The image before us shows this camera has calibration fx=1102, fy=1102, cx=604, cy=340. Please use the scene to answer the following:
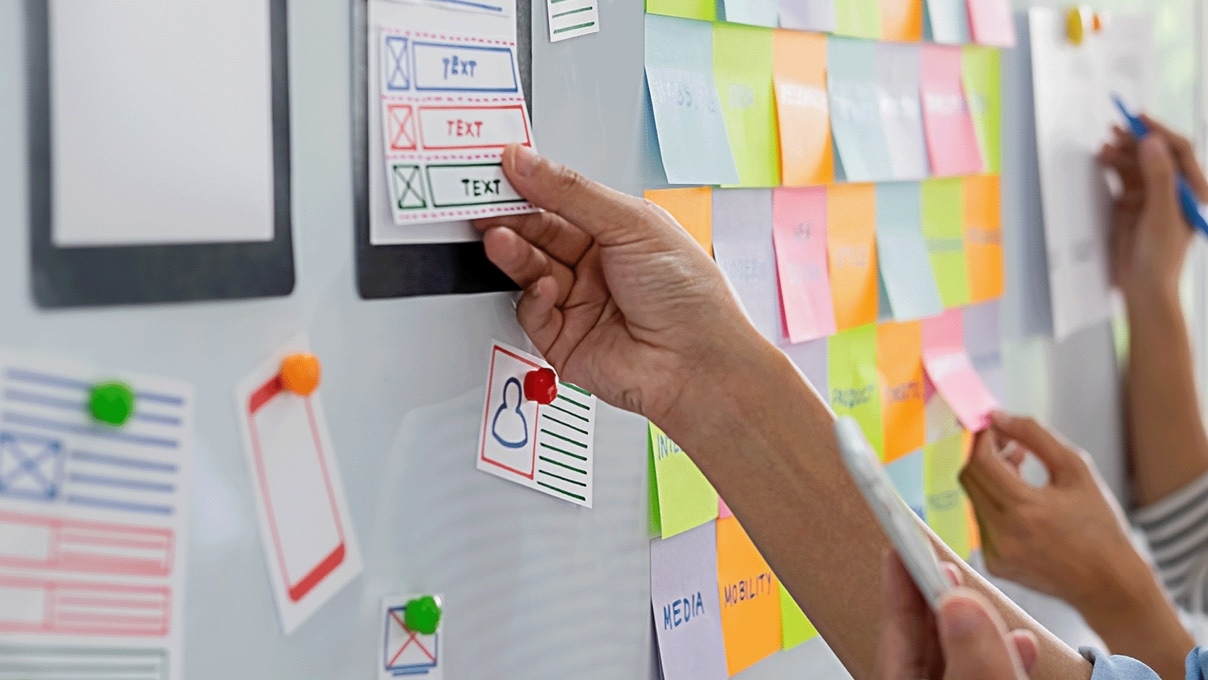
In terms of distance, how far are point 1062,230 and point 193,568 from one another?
906 millimetres

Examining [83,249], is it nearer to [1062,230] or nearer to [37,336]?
[37,336]

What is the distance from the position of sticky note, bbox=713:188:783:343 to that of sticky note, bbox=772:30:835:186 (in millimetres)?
36

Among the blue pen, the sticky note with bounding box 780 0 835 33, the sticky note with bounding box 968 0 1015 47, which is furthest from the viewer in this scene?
the blue pen

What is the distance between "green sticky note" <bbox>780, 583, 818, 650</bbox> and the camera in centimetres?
74

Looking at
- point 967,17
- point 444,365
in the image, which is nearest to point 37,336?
point 444,365

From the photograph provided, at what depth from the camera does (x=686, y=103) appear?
631 mm

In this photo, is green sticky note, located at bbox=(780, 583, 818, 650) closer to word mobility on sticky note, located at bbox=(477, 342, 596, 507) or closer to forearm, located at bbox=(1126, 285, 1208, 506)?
word mobility on sticky note, located at bbox=(477, 342, 596, 507)

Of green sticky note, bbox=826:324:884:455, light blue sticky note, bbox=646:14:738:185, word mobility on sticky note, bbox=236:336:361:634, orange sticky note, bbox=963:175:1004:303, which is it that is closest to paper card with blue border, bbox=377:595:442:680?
word mobility on sticky note, bbox=236:336:361:634

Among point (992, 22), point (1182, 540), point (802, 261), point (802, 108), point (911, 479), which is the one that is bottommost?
point (1182, 540)

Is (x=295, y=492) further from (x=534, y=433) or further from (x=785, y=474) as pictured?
(x=785, y=474)

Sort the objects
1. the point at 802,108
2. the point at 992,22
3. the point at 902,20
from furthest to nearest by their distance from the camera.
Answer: the point at 992,22 < the point at 902,20 < the point at 802,108

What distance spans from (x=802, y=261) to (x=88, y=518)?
0.49 metres

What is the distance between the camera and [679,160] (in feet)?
2.04

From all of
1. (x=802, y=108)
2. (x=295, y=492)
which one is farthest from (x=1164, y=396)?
(x=295, y=492)
